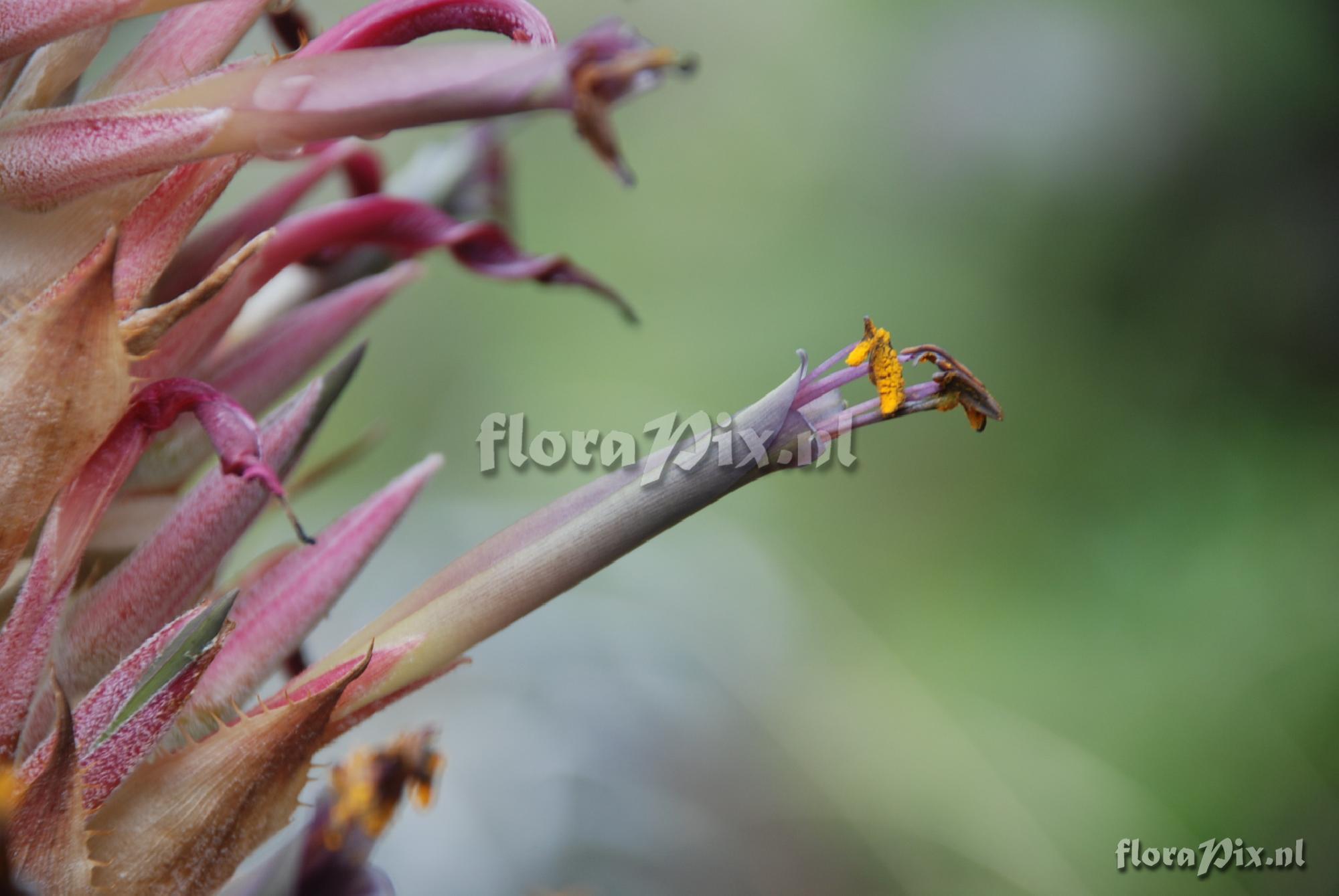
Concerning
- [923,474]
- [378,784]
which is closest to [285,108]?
[378,784]

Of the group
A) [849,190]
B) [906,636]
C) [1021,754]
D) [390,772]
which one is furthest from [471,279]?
[390,772]

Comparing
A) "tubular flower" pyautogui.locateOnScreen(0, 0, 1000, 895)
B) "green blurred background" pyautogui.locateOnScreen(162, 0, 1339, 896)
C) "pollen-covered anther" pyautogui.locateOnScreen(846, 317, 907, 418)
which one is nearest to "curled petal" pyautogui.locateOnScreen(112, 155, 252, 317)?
"tubular flower" pyautogui.locateOnScreen(0, 0, 1000, 895)

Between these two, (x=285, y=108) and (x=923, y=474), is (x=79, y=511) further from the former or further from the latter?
(x=923, y=474)

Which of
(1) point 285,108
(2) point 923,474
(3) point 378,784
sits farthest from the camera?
(2) point 923,474

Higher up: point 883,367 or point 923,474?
point 883,367

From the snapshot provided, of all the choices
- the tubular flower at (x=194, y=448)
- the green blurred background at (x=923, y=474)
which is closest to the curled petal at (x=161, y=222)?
the tubular flower at (x=194, y=448)

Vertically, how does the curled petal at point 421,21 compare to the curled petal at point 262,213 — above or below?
above

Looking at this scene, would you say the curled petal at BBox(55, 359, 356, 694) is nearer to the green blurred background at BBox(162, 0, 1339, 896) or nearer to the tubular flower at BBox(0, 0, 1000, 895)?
the tubular flower at BBox(0, 0, 1000, 895)

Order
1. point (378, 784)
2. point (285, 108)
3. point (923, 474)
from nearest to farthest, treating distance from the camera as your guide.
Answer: point (285, 108) → point (378, 784) → point (923, 474)

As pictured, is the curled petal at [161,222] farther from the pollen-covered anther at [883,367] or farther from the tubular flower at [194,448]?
the pollen-covered anther at [883,367]
